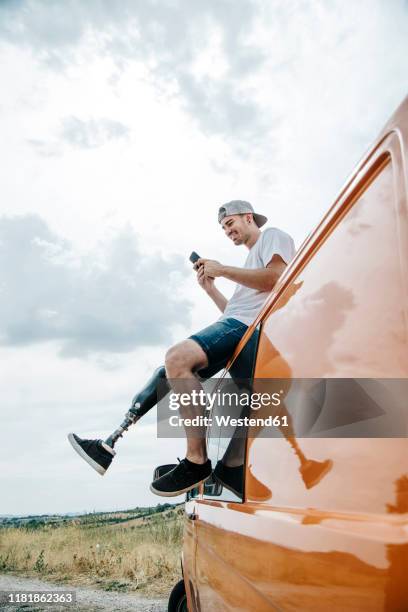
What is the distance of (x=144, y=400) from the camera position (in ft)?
12.1

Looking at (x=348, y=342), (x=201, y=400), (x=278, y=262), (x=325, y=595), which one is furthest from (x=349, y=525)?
(x=278, y=262)

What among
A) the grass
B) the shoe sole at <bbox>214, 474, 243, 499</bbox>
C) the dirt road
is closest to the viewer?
the shoe sole at <bbox>214, 474, 243, 499</bbox>

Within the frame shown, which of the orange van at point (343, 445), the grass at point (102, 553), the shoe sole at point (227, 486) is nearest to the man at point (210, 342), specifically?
the shoe sole at point (227, 486)

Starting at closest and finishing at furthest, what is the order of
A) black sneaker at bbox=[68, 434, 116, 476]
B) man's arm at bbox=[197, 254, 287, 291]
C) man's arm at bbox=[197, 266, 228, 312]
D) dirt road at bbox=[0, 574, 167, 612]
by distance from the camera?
man's arm at bbox=[197, 254, 287, 291], black sneaker at bbox=[68, 434, 116, 476], man's arm at bbox=[197, 266, 228, 312], dirt road at bbox=[0, 574, 167, 612]

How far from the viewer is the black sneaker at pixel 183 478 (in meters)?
2.98

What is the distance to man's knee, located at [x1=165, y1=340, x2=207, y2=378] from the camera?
3.13 metres

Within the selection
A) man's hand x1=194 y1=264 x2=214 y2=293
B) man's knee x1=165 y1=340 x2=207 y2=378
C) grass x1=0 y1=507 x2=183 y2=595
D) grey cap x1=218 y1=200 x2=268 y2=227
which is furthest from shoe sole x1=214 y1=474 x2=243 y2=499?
grass x1=0 y1=507 x2=183 y2=595

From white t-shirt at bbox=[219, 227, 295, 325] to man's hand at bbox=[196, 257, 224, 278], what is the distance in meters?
0.20

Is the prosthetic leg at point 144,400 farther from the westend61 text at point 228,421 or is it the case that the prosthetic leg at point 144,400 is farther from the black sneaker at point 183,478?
the black sneaker at point 183,478

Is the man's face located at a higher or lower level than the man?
higher

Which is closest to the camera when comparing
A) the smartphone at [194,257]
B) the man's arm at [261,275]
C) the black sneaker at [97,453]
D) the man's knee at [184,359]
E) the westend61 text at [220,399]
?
the westend61 text at [220,399]

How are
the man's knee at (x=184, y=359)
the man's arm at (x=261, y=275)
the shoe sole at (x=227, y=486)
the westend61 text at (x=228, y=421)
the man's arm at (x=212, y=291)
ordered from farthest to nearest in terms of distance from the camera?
the man's arm at (x=212, y=291)
the man's arm at (x=261, y=275)
the man's knee at (x=184, y=359)
the shoe sole at (x=227, y=486)
the westend61 text at (x=228, y=421)

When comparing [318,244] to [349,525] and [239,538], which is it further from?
[239,538]

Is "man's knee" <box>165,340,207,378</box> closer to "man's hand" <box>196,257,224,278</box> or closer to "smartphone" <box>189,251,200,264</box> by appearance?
"man's hand" <box>196,257,224,278</box>
